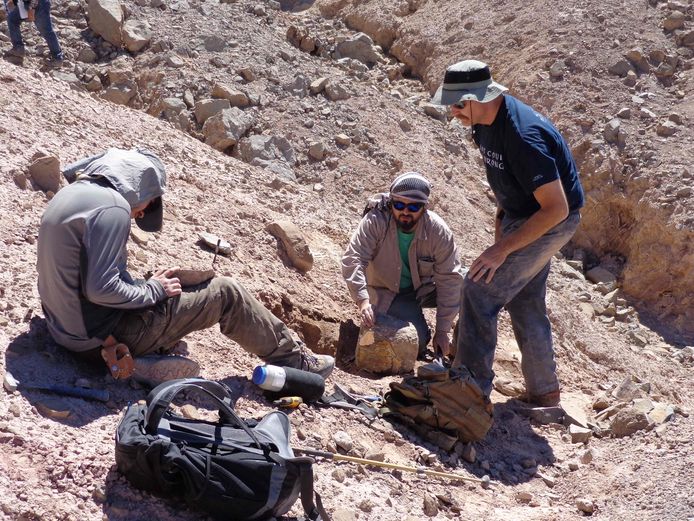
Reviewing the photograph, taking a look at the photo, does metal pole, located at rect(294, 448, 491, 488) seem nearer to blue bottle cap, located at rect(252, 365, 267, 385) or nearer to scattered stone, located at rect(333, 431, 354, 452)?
scattered stone, located at rect(333, 431, 354, 452)

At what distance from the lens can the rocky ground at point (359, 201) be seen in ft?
13.4

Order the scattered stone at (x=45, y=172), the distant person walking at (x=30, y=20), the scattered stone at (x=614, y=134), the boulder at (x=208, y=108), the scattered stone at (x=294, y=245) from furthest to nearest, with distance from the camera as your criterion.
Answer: the scattered stone at (x=614, y=134) → the distant person walking at (x=30, y=20) → the boulder at (x=208, y=108) → the scattered stone at (x=294, y=245) → the scattered stone at (x=45, y=172)

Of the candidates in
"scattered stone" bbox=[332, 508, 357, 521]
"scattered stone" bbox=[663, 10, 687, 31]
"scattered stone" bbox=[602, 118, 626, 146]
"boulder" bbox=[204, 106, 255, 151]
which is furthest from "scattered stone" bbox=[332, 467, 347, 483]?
"scattered stone" bbox=[663, 10, 687, 31]

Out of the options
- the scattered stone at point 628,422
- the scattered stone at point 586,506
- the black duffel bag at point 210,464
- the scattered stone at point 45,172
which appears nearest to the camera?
the black duffel bag at point 210,464

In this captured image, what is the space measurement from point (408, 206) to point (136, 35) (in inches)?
206

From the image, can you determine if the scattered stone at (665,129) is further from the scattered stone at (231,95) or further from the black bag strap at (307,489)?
the black bag strap at (307,489)

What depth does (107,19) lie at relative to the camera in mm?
9789

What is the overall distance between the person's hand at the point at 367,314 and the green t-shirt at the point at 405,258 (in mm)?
523

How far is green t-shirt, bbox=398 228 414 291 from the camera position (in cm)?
598

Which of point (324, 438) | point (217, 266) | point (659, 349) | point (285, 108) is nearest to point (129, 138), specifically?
point (217, 266)

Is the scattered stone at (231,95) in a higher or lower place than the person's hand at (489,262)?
lower

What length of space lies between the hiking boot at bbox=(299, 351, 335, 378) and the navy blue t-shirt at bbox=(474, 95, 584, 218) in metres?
1.32

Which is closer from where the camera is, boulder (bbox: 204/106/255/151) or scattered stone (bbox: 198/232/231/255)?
scattered stone (bbox: 198/232/231/255)

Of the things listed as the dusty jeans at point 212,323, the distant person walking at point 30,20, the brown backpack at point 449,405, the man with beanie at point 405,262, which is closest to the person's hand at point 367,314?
the man with beanie at point 405,262
